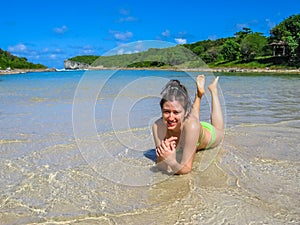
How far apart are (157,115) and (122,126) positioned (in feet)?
5.26

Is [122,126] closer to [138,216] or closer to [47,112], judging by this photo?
[47,112]

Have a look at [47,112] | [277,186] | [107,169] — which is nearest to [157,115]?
[47,112]

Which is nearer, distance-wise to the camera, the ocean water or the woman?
the ocean water

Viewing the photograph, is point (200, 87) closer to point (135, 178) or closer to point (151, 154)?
point (151, 154)

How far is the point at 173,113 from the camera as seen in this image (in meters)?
3.42

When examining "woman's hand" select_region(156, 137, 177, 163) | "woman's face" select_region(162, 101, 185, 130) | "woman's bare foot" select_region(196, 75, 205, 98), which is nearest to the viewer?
"woman's face" select_region(162, 101, 185, 130)

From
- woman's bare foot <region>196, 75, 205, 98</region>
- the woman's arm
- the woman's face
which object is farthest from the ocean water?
woman's bare foot <region>196, 75, 205, 98</region>

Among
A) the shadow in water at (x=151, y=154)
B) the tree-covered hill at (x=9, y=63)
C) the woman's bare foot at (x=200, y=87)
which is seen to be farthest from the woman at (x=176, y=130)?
the tree-covered hill at (x=9, y=63)

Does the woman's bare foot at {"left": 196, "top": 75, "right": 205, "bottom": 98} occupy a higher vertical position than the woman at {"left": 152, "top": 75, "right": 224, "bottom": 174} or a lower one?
higher

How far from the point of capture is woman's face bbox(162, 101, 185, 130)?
3.38 meters

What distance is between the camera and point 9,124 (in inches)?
273

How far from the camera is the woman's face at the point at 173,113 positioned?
338 centimetres

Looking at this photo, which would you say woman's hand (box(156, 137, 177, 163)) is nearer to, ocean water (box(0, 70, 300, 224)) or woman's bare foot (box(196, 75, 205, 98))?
ocean water (box(0, 70, 300, 224))

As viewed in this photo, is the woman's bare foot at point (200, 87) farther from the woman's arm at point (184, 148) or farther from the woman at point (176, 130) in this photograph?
the woman's arm at point (184, 148)
